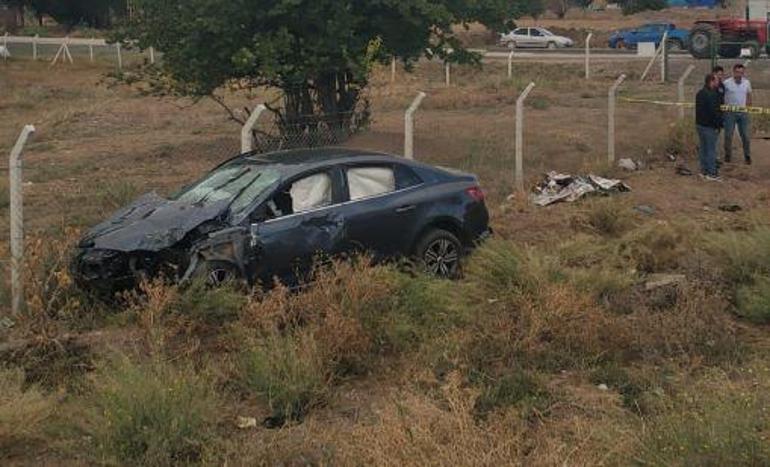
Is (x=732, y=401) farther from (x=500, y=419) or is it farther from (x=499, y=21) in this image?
(x=499, y=21)

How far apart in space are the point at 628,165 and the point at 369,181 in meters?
8.16

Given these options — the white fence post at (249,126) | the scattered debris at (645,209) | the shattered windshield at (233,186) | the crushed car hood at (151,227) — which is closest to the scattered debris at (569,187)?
the scattered debris at (645,209)

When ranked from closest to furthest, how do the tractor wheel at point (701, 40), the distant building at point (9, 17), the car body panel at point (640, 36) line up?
the tractor wheel at point (701, 40) < the car body panel at point (640, 36) < the distant building at point (9, 17)

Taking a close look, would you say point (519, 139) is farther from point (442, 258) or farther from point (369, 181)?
point (369, 181)

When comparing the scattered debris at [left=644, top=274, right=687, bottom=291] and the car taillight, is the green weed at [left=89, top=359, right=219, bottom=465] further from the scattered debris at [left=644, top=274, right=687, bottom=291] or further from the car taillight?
the car taillight

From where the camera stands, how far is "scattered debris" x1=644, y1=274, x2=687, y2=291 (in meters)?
8.33

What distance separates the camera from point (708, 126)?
15.2 m

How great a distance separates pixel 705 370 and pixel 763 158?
1177cm

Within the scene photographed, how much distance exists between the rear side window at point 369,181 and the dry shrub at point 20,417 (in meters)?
3.67

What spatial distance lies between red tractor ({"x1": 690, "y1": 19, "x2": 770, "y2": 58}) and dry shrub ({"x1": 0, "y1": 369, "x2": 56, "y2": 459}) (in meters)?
30.9

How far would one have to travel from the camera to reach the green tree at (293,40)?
15133mm

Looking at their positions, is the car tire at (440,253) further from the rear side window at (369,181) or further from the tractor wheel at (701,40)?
the tractor wheel at (701,40)

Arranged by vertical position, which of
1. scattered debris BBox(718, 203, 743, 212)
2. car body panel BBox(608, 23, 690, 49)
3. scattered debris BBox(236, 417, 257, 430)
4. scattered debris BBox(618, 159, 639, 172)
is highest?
car body panel BBox(608, 23, 690, 49)

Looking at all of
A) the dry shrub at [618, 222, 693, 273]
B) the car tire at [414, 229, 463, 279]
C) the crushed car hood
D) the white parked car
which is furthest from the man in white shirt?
the white parked car
